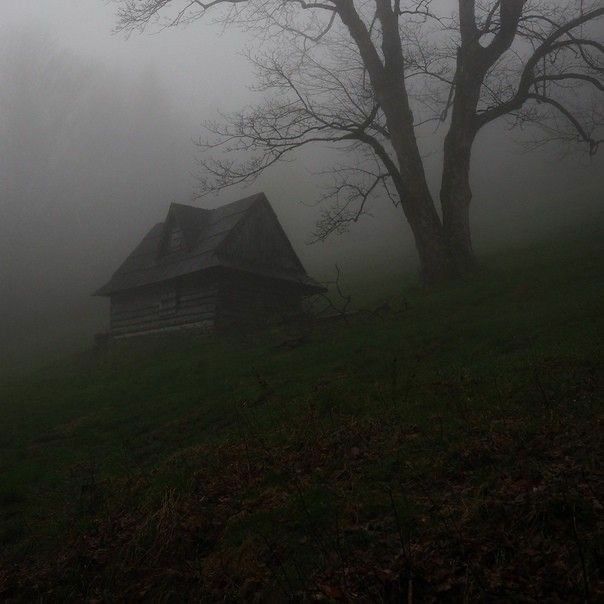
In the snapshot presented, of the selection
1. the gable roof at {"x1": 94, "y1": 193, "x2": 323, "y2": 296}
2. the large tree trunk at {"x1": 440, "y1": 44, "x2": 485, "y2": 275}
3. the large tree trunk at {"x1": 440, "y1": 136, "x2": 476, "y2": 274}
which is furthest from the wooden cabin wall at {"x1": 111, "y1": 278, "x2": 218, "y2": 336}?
the large tree trunk at {"x1": 440, "y1": 44, "x2": 485, "y2": 275}

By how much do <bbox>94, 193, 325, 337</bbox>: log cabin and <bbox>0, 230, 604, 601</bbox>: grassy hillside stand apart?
28.3ft

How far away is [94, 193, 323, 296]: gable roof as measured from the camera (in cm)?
2011

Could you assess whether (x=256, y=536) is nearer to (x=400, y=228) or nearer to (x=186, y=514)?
(x=186, y=514)

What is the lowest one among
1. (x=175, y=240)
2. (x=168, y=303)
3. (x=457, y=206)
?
(x=168, y=303)

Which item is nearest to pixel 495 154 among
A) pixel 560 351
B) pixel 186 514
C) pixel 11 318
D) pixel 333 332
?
pixel 11 318

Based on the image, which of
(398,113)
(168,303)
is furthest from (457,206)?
(168,303)

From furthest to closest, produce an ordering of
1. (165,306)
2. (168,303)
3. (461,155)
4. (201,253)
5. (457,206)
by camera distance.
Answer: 1. (165,306)
2. (168,303)
3. (201,253)
4. (461,155)
5. (457,206)

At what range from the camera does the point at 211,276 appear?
1981cm

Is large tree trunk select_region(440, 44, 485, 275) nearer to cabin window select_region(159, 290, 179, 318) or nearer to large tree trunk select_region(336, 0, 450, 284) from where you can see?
large tree trunk select_region(336, 0, 450, 284)

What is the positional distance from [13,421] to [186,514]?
7967mm

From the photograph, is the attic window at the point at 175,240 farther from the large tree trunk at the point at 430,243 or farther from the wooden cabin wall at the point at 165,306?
the large tree trunk at the point at 430,243

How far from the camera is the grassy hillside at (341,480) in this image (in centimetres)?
344

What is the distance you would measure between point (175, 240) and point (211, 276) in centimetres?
385

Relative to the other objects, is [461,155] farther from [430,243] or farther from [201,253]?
[201,253]
